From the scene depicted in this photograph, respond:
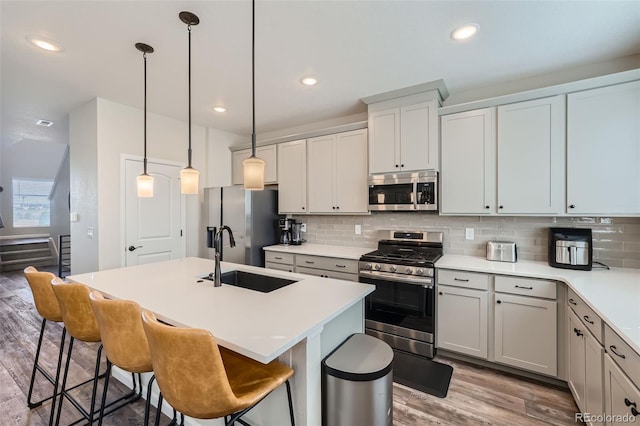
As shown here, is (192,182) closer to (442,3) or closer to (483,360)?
(442,3)

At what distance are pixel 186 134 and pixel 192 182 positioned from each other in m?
2.44

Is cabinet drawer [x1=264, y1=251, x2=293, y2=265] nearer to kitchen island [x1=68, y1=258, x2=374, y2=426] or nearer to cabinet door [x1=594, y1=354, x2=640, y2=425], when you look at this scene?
kitchen island [x1=68, y1=258, x2=374, y2=426]

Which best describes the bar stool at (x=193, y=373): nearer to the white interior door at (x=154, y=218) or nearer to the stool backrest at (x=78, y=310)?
the stool backrest at (x=78, y=310)

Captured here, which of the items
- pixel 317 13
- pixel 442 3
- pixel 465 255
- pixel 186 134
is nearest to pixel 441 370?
pixel 465 255

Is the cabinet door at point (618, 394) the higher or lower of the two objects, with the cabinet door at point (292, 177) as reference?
lower

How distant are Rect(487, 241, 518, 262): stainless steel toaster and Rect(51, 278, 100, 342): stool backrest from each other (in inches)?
125

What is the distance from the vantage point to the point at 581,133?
231cm

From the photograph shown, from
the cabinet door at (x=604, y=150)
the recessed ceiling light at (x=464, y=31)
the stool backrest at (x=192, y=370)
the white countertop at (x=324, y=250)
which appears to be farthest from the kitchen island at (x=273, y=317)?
the cabinet door at (x=604, y=150)

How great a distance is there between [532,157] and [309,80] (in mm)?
2154

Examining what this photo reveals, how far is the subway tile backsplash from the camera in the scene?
2389 mm

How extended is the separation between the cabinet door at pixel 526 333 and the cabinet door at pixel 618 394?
783 mm

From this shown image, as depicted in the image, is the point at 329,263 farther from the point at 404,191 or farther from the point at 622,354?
the point at 622,354

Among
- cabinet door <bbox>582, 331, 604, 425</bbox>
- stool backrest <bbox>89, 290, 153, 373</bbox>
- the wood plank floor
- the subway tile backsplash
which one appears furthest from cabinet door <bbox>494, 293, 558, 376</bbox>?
stool backrest <bbox>89, 290, 153, 373</bbox>

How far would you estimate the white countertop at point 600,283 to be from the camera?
1.33 m
